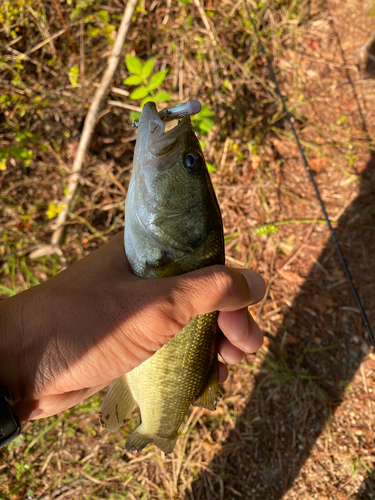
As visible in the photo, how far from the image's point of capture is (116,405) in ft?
7.46

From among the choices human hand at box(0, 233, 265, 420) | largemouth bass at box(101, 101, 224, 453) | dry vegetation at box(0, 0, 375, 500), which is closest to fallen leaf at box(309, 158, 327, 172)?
dry vegetation at box(0, 0, 375, 500)

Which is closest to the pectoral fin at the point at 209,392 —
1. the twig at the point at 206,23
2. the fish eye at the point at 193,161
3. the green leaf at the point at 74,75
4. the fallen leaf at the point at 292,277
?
the fish eye at the point at 193,161

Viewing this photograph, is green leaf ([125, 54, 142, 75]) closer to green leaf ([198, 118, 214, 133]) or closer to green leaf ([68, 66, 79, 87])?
green leaf ([198, 118, 214, 133])

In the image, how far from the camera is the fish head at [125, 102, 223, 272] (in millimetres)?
1808

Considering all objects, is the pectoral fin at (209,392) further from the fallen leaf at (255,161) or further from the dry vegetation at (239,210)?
the fallen leaf at (255,161)

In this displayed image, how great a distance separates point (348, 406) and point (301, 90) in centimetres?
409

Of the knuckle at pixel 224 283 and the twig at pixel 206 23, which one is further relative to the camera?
the twig at pixel 206 23

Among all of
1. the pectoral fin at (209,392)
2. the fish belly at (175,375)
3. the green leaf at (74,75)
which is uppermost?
the green leaf at (74,75)

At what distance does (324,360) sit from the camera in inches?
141

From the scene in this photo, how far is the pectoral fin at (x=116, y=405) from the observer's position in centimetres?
A: 225

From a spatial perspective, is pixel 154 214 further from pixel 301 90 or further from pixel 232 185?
pixel 301 90

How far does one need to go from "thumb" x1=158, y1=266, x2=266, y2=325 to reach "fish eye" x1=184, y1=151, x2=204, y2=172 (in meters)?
0.58

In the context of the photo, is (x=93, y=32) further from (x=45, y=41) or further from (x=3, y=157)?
(x=3, y=157)

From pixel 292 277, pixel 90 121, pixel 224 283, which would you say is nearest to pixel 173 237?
pixel 224 283
